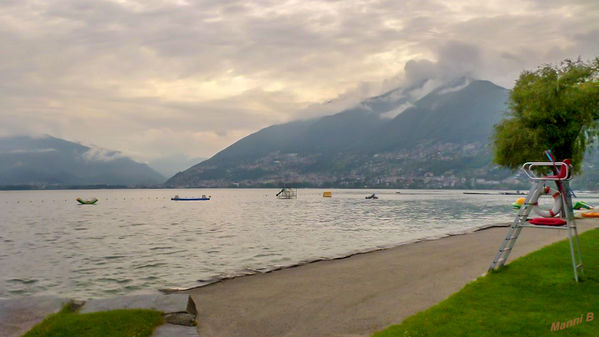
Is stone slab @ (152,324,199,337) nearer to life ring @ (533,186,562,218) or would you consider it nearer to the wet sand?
the wet sand

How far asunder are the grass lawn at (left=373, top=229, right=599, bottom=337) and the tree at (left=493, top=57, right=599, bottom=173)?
61.3 ft

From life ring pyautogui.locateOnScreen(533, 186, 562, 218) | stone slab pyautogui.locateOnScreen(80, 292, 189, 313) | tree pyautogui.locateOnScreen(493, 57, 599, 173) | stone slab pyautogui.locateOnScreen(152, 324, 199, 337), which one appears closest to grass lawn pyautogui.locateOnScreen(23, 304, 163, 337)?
stone slab pyautogui.locateOnScreen(152, 324, 199, 337)

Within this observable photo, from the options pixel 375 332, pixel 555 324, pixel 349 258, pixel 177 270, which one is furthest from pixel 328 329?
pixel 177 270

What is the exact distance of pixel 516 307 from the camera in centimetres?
952

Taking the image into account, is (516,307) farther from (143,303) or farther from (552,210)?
(143,303)

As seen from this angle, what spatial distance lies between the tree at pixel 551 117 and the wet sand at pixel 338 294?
12.5 meters

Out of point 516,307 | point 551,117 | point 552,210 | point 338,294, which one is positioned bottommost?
point 338,294

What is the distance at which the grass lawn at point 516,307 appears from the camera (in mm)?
8188

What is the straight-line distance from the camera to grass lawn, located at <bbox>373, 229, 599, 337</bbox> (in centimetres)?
819

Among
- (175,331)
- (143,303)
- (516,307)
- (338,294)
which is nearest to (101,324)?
(143,303)

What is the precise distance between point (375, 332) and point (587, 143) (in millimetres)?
32733

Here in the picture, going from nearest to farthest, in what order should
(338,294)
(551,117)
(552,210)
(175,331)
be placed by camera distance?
(175,331) → (552,210) → (338,294) → (551,117)

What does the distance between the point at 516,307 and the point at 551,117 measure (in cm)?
2449

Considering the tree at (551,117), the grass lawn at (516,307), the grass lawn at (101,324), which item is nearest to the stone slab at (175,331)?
the grass lawn at (101,324)
